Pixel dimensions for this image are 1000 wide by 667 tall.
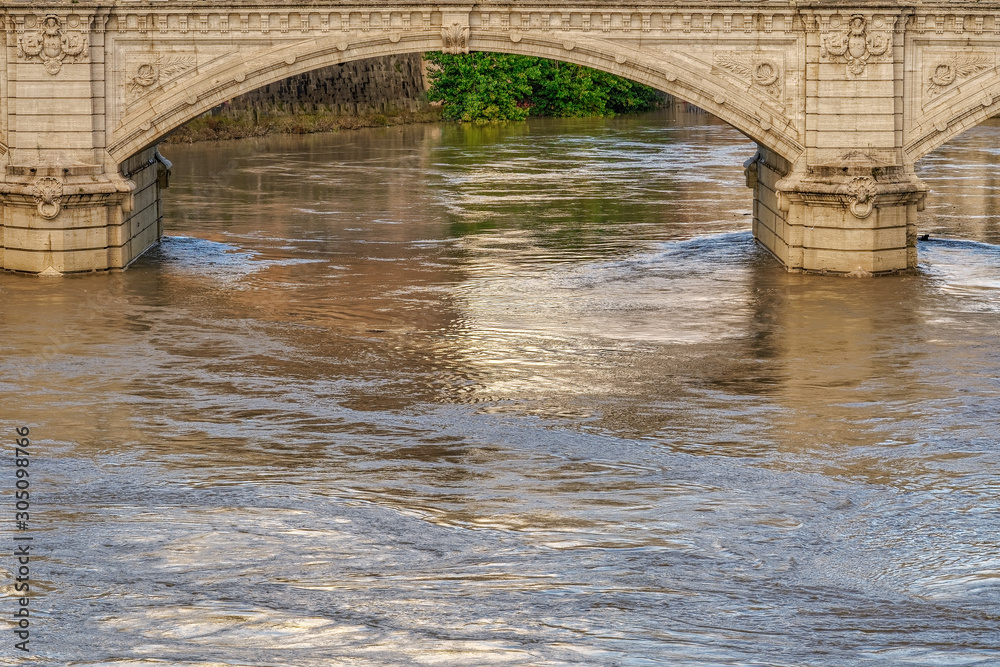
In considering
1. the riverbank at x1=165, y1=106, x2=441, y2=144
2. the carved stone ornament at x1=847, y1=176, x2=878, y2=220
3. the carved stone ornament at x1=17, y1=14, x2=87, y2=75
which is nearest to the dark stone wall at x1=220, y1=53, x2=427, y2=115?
the riverbank at x1=165, y1=106, x2=441, y2=144

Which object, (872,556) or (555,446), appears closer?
(872,556)

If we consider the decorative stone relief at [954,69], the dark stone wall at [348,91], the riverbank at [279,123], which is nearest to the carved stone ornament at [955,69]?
the decorative stone relief at [954,69]

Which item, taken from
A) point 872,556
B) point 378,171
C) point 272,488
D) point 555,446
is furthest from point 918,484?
point 378,171

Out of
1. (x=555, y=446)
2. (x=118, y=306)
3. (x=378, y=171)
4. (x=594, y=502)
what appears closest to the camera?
(x=594, y=502)

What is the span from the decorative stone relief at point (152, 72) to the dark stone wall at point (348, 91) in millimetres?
37571

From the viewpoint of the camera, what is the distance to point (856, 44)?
1030 inches

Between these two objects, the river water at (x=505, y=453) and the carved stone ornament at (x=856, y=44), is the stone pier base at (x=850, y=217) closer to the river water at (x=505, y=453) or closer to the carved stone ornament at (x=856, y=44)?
the river water at (x=505, y=453)

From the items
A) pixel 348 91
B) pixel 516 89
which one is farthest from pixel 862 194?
pixel 516 89

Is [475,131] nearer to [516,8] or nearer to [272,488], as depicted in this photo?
[516,8]

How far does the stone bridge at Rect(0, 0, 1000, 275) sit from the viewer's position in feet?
86.1

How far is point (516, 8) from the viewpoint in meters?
26.3

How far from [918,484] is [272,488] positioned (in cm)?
613

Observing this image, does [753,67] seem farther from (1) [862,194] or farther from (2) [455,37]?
(2) [455,37]

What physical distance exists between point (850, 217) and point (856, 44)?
9.39 ft
